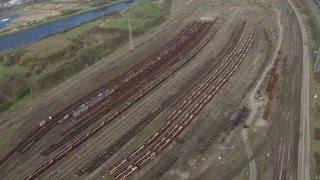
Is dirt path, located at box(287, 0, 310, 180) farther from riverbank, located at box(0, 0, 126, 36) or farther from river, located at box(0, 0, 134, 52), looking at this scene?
riverbank, located at box(0, 0, 126, 36)

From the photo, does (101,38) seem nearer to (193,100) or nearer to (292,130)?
(193,100)

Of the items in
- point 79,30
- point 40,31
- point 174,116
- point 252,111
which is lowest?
point 40,31

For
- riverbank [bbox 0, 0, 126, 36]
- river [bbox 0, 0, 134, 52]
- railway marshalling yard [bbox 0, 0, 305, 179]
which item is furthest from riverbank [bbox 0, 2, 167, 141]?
riverbank [bbox 0, 0, 126, 36]

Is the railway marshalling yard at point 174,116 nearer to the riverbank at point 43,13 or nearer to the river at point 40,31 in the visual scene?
the river at point 40,31

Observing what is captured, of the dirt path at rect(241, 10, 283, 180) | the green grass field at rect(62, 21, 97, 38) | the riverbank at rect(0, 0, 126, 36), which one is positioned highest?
the dirt path at rect(241, 10, 283, 180)

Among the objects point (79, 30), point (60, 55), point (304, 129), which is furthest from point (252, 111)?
point (79, 30)

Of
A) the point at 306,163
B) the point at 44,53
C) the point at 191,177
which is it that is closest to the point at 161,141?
the point at 191,177

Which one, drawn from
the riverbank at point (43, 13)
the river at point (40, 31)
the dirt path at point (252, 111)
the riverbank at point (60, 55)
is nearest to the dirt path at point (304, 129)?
the dirt path at point (252, 111)

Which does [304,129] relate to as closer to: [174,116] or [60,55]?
[174,116]

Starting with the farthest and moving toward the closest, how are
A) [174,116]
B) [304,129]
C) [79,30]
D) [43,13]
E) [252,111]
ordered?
[43,13]
[79,30]
[252,111]
[174,116]
[304,129]
